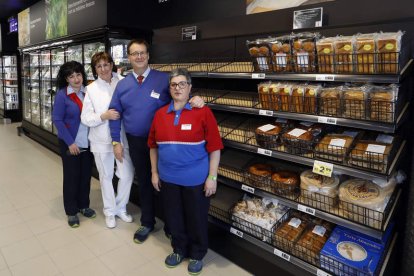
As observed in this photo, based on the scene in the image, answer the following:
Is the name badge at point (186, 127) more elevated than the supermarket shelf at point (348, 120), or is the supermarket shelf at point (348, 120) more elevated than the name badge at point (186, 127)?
the supermarket shelf at point (348, 120)

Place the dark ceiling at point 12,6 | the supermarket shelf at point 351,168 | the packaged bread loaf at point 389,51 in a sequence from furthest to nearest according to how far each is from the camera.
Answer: the dark ceiling at point 12,6 → the supermarket shelf at point 351,168 → the packaged bread loaf at point 389,51

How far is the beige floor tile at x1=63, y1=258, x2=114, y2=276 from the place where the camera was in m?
2.44

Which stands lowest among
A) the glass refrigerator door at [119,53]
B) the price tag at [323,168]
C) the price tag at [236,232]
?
the price tag at [236,232]

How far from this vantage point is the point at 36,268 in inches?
98.0

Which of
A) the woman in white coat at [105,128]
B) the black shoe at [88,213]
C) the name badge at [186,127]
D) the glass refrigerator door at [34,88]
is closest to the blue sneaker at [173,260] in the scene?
the woman in white coat at [105,128]

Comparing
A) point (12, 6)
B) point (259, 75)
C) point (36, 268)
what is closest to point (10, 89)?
point (12, 6)

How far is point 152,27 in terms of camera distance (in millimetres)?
4164

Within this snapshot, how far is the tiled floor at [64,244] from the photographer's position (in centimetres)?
250

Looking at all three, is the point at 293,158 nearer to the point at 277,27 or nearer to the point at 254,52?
the point at 254,52

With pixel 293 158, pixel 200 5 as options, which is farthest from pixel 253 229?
pixel 200 5

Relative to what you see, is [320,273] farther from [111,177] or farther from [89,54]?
[89,54]

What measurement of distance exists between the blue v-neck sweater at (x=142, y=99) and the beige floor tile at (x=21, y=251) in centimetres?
135

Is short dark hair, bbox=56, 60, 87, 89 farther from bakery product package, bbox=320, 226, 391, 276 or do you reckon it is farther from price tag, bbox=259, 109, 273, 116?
bakery product package, bbox=320, 226, 391, 276

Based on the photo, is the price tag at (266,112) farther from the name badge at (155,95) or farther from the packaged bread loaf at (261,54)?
the name badge at (155,95)
